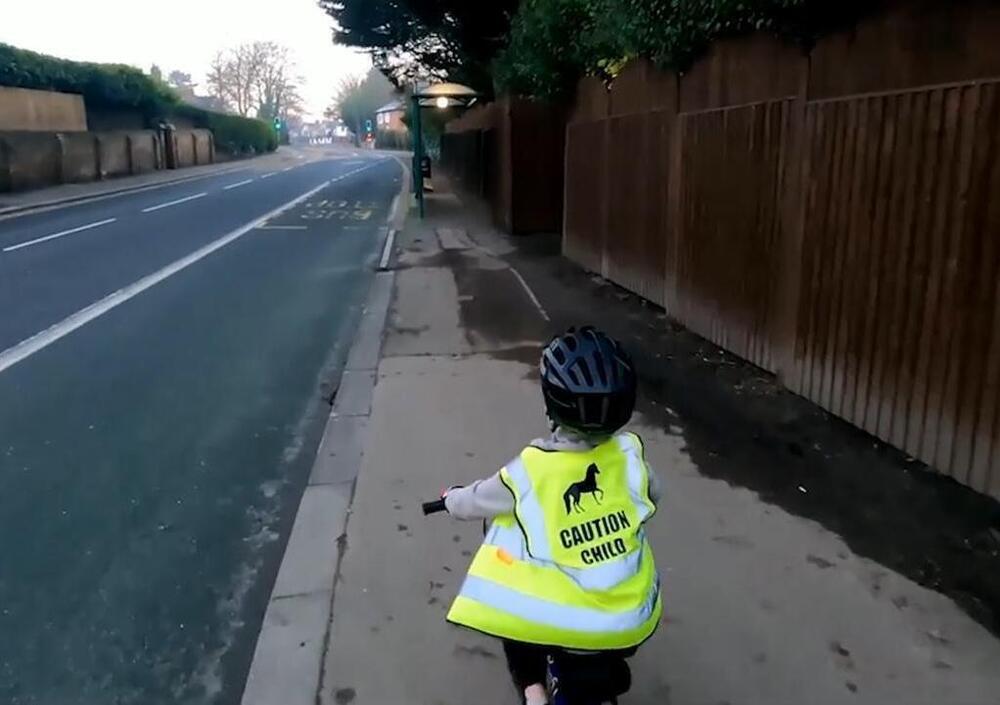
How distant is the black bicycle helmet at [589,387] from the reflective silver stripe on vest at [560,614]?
44 centimetres

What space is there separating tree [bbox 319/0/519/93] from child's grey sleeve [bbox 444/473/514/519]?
1556cm

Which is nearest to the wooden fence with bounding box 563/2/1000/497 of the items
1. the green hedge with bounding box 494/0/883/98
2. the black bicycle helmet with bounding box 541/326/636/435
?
the green hedge with bounding box 494/0/883/98

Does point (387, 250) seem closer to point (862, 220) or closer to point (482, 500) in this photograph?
point (862, 220)

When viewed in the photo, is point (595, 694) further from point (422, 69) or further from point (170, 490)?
point (422, 69)

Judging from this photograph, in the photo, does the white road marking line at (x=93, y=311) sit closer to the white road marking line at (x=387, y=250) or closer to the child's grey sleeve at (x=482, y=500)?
the white road marking line at (x=387, y=250)

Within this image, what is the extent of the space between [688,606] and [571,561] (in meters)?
1.42

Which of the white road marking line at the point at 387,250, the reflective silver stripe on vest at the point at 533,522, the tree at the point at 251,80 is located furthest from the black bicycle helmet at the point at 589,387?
the tree at the point at 251,80

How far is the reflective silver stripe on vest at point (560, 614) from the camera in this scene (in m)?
2.18

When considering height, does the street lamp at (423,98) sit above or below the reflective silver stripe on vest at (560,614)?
above

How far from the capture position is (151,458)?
5273mm

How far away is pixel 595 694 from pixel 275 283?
10072mm

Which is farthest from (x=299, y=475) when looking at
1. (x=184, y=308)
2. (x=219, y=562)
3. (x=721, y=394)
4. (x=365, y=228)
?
(x=365, y=228)

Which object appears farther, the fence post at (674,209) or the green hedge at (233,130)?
the green hedge at (233,130)

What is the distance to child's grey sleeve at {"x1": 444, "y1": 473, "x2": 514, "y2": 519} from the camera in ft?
7.54
